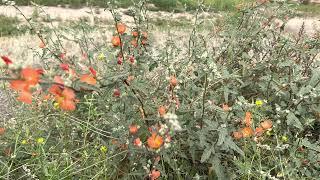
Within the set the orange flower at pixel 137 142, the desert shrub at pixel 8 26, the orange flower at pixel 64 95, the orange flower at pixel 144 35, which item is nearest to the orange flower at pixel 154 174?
the orange flower at pixel 137 142

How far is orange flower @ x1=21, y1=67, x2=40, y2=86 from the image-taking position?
5.70 ft

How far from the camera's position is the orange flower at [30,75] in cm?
174

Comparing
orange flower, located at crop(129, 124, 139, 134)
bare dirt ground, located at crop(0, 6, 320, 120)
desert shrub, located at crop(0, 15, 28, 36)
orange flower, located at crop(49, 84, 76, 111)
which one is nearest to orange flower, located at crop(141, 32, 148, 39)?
orange flower, located at crop(129, 124, 139, 134)

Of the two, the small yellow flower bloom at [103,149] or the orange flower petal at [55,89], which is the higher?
the orange flower petal at [55,89]

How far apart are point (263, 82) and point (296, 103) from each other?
357 millimetres

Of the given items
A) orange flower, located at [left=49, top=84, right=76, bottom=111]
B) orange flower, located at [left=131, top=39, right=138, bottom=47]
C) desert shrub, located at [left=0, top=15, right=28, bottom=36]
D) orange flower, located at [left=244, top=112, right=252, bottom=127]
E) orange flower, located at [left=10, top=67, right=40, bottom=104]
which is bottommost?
desert shrub, located at [left=0, top=15, right=28, bottom=36]

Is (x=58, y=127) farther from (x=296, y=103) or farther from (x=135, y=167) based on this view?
(x=296, y=103)

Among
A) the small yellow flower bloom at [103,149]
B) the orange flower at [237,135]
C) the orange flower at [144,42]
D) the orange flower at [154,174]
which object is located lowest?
the small yellow flower bloom at [103,149]

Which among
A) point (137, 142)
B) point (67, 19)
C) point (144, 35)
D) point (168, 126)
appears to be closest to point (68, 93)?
point (168, 126)

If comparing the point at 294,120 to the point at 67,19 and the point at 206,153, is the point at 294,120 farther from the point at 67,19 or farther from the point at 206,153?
the point at 67,19

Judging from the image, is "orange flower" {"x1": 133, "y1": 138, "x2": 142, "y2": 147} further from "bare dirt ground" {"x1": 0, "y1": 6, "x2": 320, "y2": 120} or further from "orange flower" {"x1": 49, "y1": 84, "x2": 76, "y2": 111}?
"bare dirt ground" {"x1": 0, "y1": 6, "x2": 320, "y2": 120}

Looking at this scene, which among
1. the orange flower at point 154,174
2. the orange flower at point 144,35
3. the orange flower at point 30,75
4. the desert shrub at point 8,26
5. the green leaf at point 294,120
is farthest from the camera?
the desert shrub at point 8,26

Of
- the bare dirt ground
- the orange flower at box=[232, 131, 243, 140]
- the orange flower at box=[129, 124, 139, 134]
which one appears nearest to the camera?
the orange flower at box=[129, 124, 139, 134]

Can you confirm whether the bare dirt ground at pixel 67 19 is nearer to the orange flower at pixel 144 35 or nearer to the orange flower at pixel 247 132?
the orange flower at pixel 144 35
